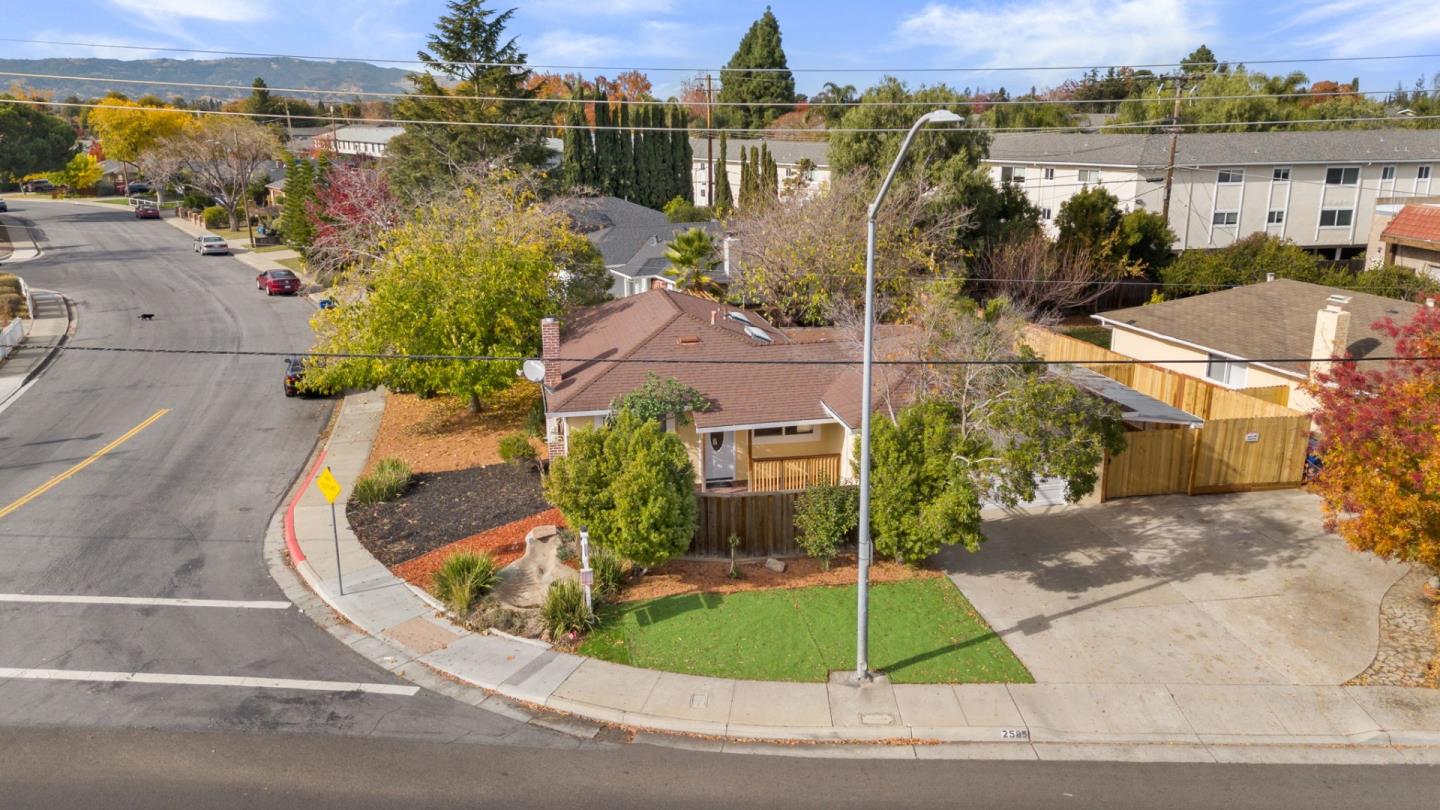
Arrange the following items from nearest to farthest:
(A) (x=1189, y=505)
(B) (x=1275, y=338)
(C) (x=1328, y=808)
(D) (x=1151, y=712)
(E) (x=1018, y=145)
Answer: (C) (x=1328, y=808) → (D) (x=1151, y=712) → (A) (x=1189, y=505) → (B) (x=1275, y=338) → (E) (x=1018, y=145)

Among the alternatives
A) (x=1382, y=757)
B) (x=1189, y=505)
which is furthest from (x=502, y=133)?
(x=1382, y=757)

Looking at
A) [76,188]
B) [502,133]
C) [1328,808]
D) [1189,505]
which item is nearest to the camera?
[1328,808]

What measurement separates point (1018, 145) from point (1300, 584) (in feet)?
145

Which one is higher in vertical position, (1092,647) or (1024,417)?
(1024,417)

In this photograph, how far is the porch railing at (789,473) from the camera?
20.8m

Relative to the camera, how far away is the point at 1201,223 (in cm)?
4912

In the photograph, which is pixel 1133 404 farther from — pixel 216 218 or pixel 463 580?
pixel 216 218

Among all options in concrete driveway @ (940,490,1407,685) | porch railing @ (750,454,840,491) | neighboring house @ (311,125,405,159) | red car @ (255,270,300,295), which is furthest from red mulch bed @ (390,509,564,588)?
neighboring house @ (311,125,405,159)

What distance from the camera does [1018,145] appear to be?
55.9 meters

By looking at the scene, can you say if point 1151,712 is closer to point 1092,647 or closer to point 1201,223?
point 1092,647

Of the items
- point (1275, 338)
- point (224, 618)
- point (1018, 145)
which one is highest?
point (1018, 145)

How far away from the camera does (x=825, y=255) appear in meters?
28.9

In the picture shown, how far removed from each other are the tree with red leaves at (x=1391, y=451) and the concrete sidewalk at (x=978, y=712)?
2306 mm

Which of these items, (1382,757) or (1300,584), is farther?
(1300,584)
